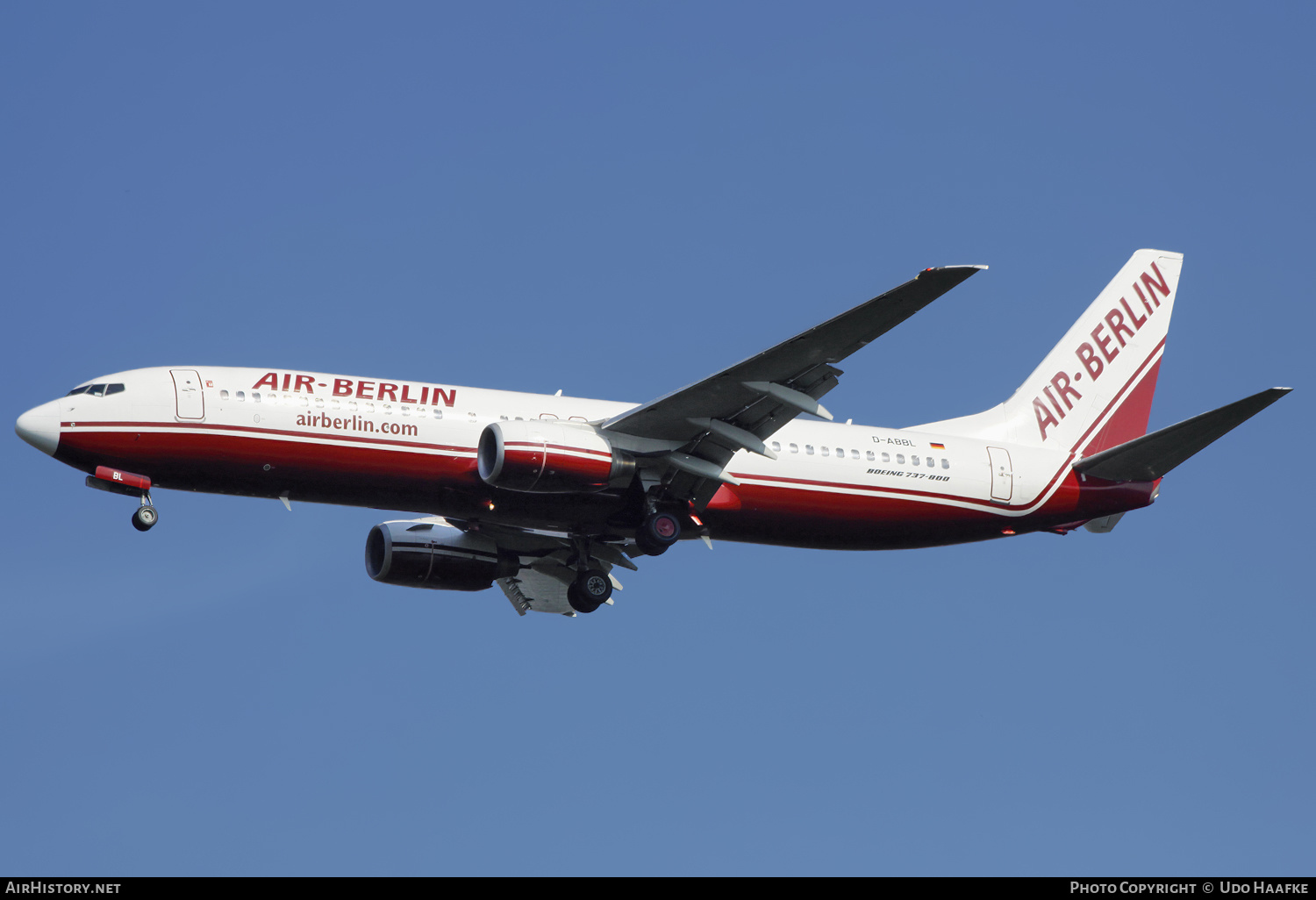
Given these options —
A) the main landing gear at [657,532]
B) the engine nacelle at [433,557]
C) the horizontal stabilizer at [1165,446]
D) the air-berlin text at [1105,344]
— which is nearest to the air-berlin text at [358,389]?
the main landing gear at [657,532]

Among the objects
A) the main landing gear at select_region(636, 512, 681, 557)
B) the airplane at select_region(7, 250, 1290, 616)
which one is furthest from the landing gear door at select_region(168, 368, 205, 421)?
the main landing gear at select_region(636, 512, 681, 557)

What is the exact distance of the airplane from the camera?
32.7m

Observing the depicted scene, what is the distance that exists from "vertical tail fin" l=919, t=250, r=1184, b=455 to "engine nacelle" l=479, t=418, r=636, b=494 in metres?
10.6

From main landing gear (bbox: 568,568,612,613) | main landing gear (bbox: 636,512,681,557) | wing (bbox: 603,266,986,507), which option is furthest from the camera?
main landing gear (bbox: 568,568,612,613)

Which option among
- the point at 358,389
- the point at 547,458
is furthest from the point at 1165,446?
the point at 358,389

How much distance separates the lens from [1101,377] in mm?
41969

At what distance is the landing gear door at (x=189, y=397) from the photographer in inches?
1296

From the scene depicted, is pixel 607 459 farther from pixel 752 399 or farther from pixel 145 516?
pixel 145 516

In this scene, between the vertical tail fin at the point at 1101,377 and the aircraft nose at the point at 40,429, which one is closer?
the aircraft nose at the point at 40,429

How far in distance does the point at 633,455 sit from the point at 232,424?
8787 mm

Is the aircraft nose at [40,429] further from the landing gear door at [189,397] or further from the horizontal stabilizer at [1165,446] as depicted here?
the horizontal stabilizer at [1165,446]

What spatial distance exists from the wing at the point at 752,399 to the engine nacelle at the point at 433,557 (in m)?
6.51

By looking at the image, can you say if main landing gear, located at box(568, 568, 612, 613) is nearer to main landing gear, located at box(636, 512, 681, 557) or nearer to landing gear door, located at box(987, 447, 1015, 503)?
main landing gear, located at box(636, 512, 681, 557)
